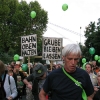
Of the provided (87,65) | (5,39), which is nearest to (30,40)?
(87,65)

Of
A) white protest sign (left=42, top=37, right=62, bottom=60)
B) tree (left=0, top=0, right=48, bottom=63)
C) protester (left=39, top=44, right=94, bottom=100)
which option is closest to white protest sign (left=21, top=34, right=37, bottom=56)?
white protest sign (left=42, top=37, right=62, bottom=60)

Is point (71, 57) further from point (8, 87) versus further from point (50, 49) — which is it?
point (50, 49)

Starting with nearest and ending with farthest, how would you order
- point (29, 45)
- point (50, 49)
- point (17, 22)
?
point (29, 45) < point (50, 49) < point (17, 22)

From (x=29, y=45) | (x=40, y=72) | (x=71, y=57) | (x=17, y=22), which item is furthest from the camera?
(x=17, y=22)

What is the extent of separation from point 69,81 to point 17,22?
49.5m

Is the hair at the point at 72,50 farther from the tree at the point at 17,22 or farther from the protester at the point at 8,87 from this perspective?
the tree at the point at 17,22

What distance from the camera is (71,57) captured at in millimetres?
3656

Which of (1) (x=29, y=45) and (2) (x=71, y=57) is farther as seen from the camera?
(1) (x=29, y=45)

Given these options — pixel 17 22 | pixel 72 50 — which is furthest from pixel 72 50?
pixel 17 22

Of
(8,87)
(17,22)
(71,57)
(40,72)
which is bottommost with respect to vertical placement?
(8,87)

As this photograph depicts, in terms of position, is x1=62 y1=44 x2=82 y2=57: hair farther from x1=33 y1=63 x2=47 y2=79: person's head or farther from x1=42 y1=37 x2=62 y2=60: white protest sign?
x1=42 y1=37 x2=62 y2=60: white protest sign

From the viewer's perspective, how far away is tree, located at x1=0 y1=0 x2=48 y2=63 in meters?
49.8

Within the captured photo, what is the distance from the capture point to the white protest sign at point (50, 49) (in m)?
13.0

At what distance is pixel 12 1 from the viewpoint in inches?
2111
